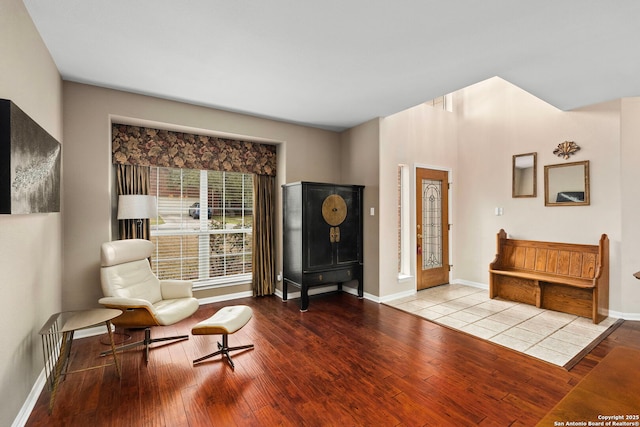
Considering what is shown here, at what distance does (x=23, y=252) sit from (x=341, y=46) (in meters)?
2.79

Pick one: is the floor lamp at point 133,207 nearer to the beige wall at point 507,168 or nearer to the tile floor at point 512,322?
the beige wall at point 507,168

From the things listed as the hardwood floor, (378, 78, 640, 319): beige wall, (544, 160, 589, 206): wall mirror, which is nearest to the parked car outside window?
the hardwood floor

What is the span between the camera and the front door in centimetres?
491

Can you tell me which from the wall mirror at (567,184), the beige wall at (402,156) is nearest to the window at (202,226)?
the beige wall at (402,156)

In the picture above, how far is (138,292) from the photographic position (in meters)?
2.96

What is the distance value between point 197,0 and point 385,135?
10.1 ft

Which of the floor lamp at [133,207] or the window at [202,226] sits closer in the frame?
the floor lamp at [133,207]

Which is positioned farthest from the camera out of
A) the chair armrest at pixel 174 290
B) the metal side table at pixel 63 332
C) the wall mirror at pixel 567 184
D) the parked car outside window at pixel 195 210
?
the parked car outside window at pixel 195 210

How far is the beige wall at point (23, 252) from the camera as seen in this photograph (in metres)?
1.68

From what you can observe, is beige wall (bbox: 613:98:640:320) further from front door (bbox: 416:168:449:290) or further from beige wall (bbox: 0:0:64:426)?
beige wall (bbox: 0:0:64:426)

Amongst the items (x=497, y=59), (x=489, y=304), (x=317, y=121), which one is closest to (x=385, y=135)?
(x=317, y=121)

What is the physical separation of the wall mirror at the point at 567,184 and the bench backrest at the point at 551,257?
58cm

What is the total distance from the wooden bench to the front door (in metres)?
0.93

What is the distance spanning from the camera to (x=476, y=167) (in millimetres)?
5055
